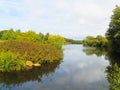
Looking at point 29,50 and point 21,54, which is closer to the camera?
point 21,54

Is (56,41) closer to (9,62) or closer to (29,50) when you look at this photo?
(29,50)

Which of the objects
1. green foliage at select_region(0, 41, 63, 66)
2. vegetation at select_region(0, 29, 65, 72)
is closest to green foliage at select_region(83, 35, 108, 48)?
vegetation at select_region(0, 29, 65, 72)

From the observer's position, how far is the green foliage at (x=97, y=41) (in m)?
106

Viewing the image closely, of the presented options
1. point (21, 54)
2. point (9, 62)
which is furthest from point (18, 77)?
point (21, 54)

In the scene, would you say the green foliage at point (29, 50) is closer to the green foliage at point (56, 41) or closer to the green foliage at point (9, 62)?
the green foliage at point (9, 62)

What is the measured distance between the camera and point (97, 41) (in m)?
115

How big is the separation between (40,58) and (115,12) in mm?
26298

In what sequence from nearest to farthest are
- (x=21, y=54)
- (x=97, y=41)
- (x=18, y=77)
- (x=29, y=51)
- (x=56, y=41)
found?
(x=18, y=77) < (x=21, y=54) < (x=29, y=51) < (x=56, y=41) < (x=97, y=41)

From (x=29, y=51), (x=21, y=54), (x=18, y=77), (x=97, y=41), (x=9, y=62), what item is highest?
(x=97, y=41)

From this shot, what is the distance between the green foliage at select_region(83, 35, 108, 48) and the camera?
106 metres

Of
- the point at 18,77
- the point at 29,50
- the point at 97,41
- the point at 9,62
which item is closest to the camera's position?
the point at 18,77

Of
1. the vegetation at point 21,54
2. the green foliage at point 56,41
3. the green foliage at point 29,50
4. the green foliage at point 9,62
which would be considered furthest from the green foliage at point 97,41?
the green foliage at point 9,62

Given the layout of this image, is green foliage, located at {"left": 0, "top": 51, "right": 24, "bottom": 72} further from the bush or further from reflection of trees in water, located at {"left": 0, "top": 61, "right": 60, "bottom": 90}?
the bush

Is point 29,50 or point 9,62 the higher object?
point 29,50
